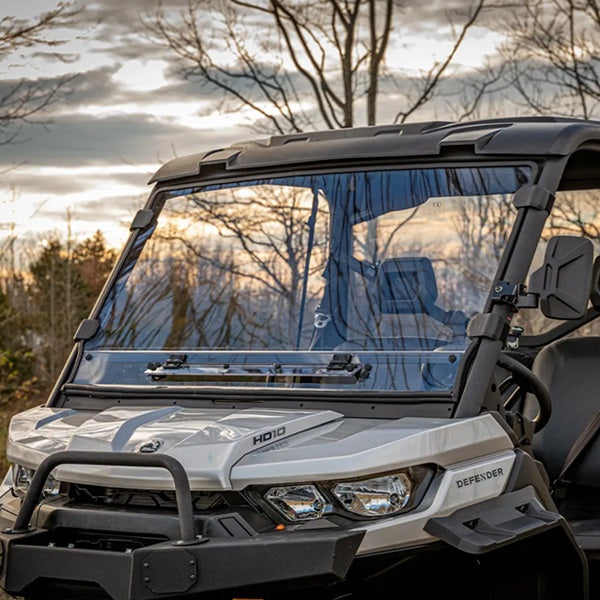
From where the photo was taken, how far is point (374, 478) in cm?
387

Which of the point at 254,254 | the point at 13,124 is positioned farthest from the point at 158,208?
the point at 13,124

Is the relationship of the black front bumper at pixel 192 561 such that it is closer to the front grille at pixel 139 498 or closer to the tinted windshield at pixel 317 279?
the front grille at pixel 139 498

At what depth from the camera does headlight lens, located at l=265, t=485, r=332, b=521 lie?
389 centimetres

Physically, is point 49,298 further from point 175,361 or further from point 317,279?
point 317,279

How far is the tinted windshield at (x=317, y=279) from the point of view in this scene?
4547 mm

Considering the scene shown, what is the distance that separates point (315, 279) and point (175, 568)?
1597 mm

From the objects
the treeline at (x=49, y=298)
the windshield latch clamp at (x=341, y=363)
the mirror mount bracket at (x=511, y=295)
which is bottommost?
the treeline at (x=49, y=298)

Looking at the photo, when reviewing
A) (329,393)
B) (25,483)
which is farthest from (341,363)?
(25,483)

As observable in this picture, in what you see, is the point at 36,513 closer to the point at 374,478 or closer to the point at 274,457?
the point at 274,457

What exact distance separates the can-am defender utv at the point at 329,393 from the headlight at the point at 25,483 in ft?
0.05

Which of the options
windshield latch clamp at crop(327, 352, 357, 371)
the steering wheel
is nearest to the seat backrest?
the steering wheel

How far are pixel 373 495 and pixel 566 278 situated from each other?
1040 millimetres

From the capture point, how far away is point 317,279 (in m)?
4.93

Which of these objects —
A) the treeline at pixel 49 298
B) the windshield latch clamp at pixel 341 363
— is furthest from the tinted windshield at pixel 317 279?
the treeline at pixel 49 298
